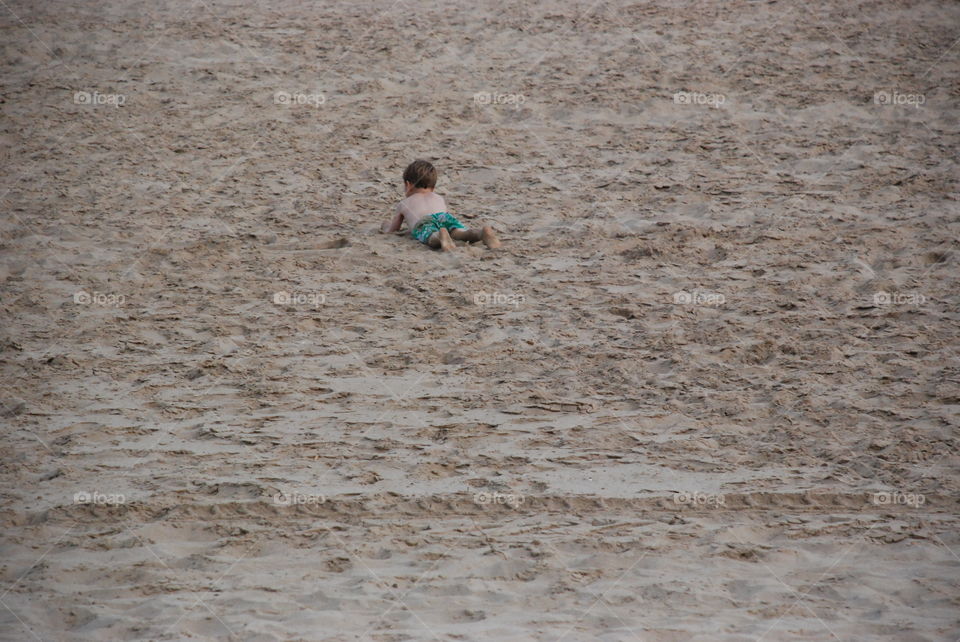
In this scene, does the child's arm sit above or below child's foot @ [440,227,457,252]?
above

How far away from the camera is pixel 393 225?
292 inches

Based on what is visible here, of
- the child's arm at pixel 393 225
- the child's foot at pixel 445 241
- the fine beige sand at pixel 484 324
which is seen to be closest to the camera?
the fine beige sand at pixel 484 324

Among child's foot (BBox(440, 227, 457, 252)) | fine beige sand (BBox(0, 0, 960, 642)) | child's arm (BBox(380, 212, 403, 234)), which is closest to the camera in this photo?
fine beige sand (BBox(0, 0, 960, 642))

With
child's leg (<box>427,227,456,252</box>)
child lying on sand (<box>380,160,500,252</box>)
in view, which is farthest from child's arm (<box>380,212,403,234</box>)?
child's leg (<box>427,227,456,252</box>)

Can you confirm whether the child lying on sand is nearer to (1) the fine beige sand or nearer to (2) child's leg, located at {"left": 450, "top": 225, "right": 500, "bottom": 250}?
(2) child's leg, located at {"left": 450, "top": 225, "right": 500, "bottom": 250}

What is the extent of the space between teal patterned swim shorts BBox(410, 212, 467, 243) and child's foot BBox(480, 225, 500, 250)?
0.78 feet

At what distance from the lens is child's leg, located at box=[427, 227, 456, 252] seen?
711 centimetres

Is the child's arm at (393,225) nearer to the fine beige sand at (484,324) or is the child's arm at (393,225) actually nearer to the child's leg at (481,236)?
the fine beige sand at (484,324)

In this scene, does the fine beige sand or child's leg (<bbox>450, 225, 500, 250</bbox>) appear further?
child's leg (<bbox>450, 225, 500, 250</bbox>)

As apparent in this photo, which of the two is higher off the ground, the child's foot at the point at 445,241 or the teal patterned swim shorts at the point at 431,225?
the teal patterned swim shorts at the point at 431,225

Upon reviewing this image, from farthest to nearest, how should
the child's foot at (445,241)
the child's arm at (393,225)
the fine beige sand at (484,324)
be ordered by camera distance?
the child's arm at (393,225)
the child's foot at (445,241)
the fine beige sand at (484,324)

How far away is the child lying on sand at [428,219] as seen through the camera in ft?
23.4

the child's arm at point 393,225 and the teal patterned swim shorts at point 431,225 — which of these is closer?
the teal patterned swim shorts at point 431,225

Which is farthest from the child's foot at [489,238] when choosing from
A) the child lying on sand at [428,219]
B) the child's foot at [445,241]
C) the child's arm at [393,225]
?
the child's arm at [393,225]
